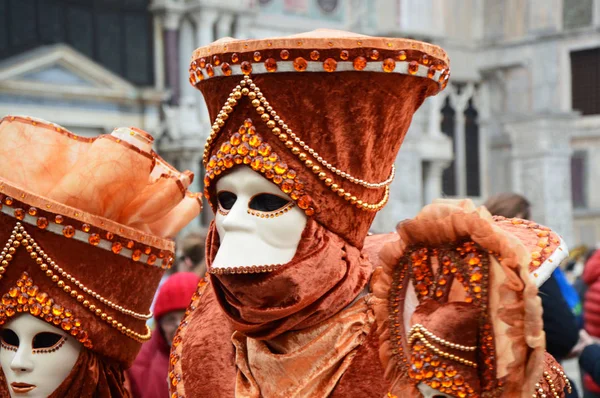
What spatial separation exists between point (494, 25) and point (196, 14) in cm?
533

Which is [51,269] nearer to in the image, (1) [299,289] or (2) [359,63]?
(1) [299,289]

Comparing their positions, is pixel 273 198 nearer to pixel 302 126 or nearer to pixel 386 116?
pixel 302 126

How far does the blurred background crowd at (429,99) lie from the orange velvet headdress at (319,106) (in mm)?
3321

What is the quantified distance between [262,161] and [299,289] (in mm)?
281

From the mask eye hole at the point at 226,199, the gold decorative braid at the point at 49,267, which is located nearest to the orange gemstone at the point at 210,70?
the mask eye hole at the point at 226,199

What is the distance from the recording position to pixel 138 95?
32.0ft

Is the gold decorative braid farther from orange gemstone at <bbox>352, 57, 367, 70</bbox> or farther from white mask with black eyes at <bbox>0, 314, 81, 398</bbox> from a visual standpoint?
orange gemstone at <bbox>352, 57, 367, 70</bbox>

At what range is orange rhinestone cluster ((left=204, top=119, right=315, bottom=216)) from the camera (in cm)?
211

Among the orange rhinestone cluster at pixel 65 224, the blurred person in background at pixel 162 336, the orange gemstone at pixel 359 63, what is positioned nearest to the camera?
the orange gemstone at pixel 359 63

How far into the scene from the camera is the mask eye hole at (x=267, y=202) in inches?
84.2

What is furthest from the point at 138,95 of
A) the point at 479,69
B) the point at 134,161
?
the point at 134,161

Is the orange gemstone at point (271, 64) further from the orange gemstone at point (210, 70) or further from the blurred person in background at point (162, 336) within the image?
the blurred person in background at point (162, 336)

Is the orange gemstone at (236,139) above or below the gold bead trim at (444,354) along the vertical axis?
above

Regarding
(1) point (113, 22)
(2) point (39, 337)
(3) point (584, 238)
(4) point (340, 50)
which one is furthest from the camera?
(3) point (584, 238)
